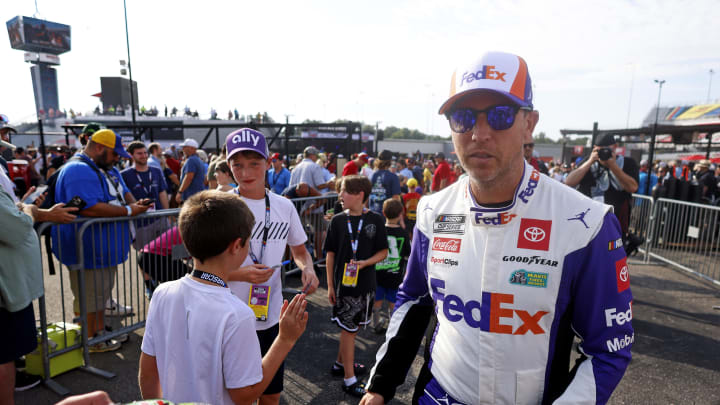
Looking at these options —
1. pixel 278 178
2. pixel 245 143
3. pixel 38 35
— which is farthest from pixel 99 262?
pixel 38 35

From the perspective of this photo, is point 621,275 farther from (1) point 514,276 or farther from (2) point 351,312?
(2) point 351,312

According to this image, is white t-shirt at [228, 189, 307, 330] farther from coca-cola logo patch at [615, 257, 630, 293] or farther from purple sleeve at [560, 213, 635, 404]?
coca-cola logo patch at [615, 257, 630, 293]

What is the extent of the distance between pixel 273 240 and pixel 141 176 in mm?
4726

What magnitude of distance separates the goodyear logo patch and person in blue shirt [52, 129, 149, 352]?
3.84 metres

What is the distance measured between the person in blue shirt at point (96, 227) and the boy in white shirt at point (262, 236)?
2009mm

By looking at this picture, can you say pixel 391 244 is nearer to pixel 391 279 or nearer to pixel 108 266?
pixel 391 279

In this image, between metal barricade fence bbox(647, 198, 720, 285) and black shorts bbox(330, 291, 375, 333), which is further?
metal barricade fence bbox(647, 198, 720, 285)

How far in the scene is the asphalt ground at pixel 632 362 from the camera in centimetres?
343

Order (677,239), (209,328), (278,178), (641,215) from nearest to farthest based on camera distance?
(209,328) < (677,239) < (278,178) < (641,215)

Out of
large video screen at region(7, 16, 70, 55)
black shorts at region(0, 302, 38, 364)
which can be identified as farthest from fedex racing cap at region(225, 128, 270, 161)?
large video screen at region(7, 16, 70, 55)

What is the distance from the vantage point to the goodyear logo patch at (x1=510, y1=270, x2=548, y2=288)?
4.35ft

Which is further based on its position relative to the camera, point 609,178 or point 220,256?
point 609,178

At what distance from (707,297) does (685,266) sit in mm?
1808

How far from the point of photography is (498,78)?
1.40 metres
